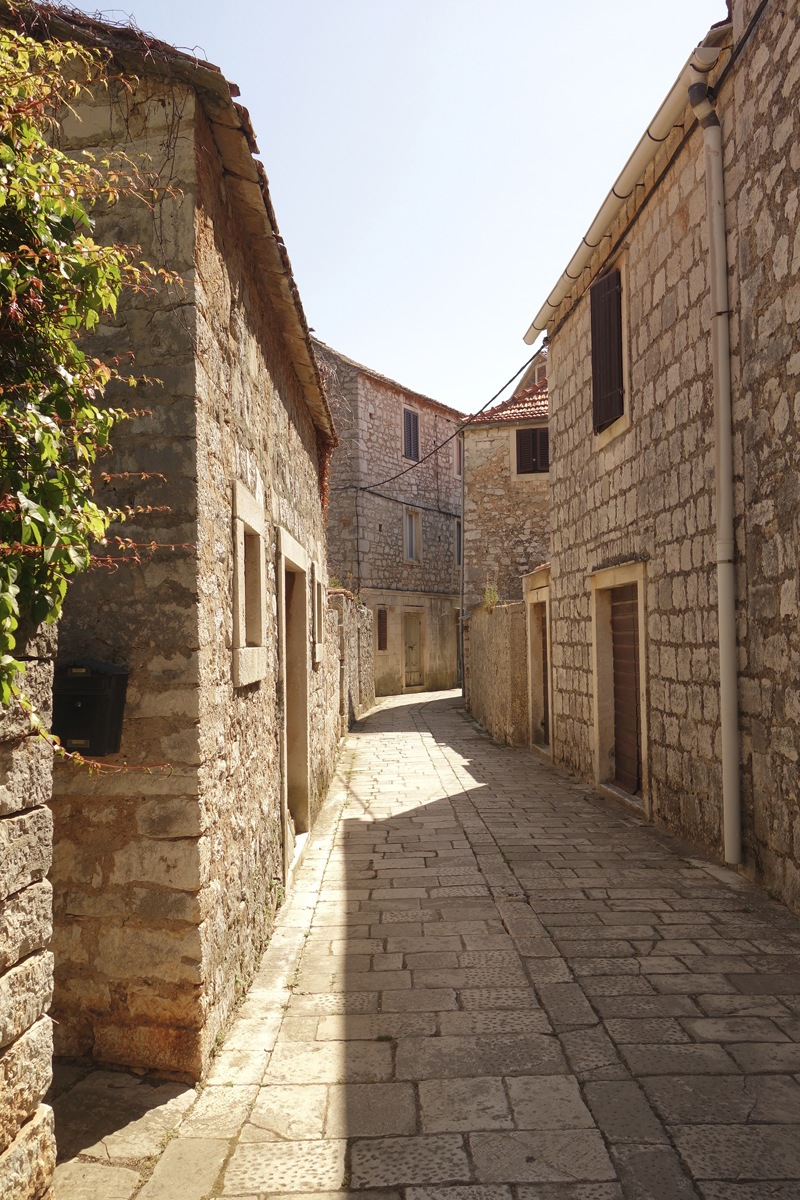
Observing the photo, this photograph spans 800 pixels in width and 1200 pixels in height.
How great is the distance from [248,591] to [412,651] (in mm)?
18146

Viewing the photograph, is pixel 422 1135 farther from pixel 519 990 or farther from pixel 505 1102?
pixel 519 990

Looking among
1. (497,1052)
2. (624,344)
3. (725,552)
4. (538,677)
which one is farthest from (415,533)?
(497,1052)

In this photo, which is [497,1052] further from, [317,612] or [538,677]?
[538,677]

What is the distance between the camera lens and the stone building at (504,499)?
18.1 metres

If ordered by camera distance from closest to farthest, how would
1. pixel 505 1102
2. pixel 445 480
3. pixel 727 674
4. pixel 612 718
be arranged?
pixel 505 1102 → pixel 727 674 → pixel 612 718 → pixel 445 480

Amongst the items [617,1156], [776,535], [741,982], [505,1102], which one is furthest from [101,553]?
[776,535]

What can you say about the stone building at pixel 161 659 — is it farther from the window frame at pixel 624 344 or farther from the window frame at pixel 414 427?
the window frame at pixel 414 427

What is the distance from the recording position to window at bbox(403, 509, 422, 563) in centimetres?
2206

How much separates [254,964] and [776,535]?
3.57 meters

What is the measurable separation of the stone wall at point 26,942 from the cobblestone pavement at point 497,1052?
68cm

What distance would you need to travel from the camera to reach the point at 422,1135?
101 inches

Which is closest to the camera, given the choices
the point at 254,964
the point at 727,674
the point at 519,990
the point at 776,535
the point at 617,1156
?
the point at 617,1156

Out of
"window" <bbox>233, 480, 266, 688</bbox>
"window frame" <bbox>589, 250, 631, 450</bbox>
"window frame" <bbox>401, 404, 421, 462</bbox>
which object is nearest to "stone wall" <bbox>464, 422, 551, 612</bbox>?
"window frame" <bbox>401, 404, 421, 462</bbox>

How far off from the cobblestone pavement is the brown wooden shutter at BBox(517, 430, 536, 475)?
13.4m
